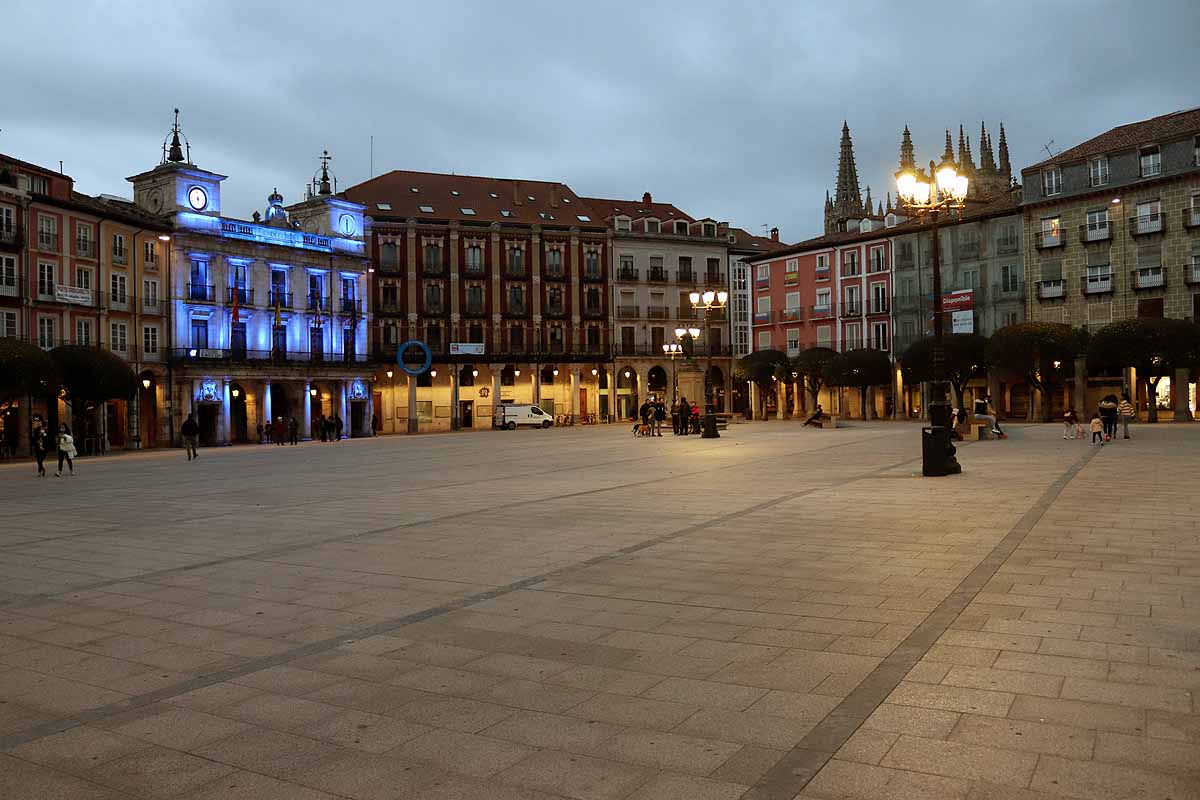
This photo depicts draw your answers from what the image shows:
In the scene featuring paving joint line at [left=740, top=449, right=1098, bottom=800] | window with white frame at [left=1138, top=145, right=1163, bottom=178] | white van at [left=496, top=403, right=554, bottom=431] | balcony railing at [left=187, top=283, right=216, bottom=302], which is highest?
window with white frame at [left=1138, top=145, right=1163, bottom=178]

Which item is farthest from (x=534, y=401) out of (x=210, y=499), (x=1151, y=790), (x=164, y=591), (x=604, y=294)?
(x=1151, y=790)

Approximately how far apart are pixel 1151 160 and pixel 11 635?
5382cm

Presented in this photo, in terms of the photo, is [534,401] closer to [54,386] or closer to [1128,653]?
[54,386]

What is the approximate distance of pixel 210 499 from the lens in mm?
17469

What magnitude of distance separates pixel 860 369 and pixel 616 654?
51.8m

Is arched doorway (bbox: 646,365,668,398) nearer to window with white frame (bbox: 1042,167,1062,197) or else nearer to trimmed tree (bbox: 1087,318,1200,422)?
window with white frame (bbox: 1042,167,1062,197)

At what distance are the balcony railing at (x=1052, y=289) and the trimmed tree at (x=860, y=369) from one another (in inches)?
362

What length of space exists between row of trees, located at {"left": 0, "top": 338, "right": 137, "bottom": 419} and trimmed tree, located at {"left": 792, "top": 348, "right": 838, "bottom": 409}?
38390mm

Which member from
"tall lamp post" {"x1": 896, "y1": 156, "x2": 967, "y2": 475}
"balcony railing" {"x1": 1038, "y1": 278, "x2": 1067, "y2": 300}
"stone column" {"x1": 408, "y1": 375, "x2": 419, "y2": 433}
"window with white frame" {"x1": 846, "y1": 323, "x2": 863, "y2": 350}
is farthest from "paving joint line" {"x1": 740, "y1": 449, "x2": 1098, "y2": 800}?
"stone column" {"x1": 408, "y1": 375, "x2": 419, "y2": 433}

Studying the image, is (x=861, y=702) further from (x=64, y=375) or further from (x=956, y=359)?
(x=956, y=359)

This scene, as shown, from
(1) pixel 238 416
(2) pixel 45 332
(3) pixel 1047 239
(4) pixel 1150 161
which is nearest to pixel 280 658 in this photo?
(2) pixel 45 332

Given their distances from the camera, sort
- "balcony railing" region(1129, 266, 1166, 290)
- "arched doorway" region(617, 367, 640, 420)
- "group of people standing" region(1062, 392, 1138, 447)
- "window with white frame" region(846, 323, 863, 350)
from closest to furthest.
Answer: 1. "group of people standing" region(1062, 392, 1138, 447)
2. "balcony railing" region(1129, 266, 1166, 290)
3. "window with white frame" region(846, 323, 863, 350)
4. "arched doorway" region(617, 367, 640, 420)

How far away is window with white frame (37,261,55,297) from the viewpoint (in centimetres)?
4141

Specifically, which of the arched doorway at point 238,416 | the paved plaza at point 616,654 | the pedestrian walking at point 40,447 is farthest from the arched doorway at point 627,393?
the paved plaza at point 616,654
